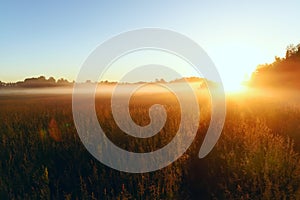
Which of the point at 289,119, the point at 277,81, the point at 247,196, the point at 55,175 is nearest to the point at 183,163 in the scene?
the point at 247,196

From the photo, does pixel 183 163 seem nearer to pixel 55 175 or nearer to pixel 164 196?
pixel 164 196

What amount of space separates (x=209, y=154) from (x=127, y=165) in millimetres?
1717

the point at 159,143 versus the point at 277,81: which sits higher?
the point at 277,81

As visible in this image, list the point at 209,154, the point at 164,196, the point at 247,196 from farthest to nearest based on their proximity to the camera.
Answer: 1. the point at 209,154
2. the point at 164,196
3. the point at 247,196

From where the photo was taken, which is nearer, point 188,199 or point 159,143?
point 188,199

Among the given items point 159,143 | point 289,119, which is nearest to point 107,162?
point 159,143

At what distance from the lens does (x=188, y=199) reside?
4090mm

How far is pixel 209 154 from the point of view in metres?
5.35

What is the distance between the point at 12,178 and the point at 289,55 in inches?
2463

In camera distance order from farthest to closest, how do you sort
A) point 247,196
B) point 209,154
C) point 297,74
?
point 297,74 → point 209,154 → point 247,196

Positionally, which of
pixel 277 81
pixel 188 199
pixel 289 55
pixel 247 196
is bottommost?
pixel 188 199

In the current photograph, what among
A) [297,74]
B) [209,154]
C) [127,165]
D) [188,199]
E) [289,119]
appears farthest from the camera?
[297,74]

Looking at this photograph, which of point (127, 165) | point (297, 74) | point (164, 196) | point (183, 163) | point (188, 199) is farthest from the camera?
point (297, 74)

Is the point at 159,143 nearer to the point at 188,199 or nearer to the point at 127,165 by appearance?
the point at 127,165
